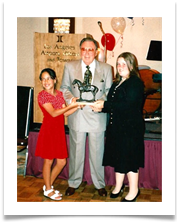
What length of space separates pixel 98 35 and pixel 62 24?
35.4 inches

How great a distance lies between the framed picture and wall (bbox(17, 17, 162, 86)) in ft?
0.39

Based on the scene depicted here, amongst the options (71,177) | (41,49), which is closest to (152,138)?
(71,177)

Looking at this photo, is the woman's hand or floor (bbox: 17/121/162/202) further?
floor (bbox: 17/121/162/202)

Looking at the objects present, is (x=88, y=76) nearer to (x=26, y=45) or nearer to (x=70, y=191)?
(x=70, y=191)

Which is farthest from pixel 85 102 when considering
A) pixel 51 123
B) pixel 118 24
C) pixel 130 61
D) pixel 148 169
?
pixel 118 24

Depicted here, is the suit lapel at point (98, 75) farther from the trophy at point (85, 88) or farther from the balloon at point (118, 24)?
the balloon at point (118, 24)

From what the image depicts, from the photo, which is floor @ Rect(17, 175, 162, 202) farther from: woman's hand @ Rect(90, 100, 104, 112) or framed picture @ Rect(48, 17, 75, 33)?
framed picture @ Rect(48, 17, 75, 33)

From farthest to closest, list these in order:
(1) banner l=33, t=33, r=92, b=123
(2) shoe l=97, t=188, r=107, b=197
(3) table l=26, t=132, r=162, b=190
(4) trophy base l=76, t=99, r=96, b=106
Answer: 1. (1) banner l=33, t=33, r=92, b=123
2. (3) table l=26, t=132, r=162, b=190
3. (2) shoe l=97, t=188, r=107, b=197
4. (4) trophy base l=76, t=99, r=96, b=106

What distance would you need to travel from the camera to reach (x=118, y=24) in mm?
6629

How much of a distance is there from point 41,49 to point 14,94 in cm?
224

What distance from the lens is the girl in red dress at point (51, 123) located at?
9.89 feet

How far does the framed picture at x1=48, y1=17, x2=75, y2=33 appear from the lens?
731 cm

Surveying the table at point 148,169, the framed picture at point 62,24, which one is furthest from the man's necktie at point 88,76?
the framed picture at point 62,24

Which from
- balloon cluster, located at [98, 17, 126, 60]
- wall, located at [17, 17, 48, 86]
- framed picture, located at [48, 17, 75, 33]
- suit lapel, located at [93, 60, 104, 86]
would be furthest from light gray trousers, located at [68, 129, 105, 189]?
framed picture, located at [48, 17, 75, 33]
